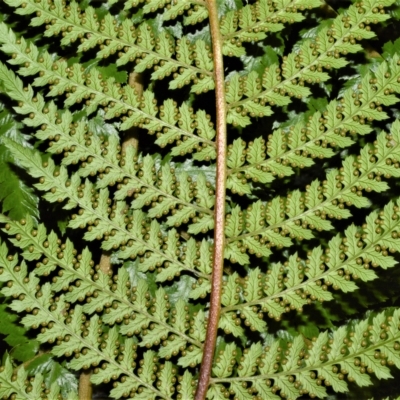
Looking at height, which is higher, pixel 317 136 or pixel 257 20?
pixel 257 20

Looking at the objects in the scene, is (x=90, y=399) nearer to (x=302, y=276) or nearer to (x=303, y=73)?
(x=302, y=276)

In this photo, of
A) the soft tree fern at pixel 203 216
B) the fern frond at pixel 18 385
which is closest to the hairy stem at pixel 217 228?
the soft tree fern at pixel 203 216

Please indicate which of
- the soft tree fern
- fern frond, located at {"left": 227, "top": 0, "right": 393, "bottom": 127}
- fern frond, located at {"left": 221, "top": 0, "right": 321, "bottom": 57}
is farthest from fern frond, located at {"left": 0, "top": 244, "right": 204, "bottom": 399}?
fern frond, located at {"left": 221, "top": 0, "right": 321, "bottom": 57}

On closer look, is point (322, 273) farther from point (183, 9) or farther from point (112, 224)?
point (183, 9)

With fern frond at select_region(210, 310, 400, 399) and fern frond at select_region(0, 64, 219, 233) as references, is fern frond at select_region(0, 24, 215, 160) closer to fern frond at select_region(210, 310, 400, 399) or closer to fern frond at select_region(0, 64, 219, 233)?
fern frond at select_region(0, 64, 219, 233)

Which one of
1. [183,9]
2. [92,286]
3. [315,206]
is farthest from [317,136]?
[92,286]

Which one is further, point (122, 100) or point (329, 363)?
point (122, 100)
